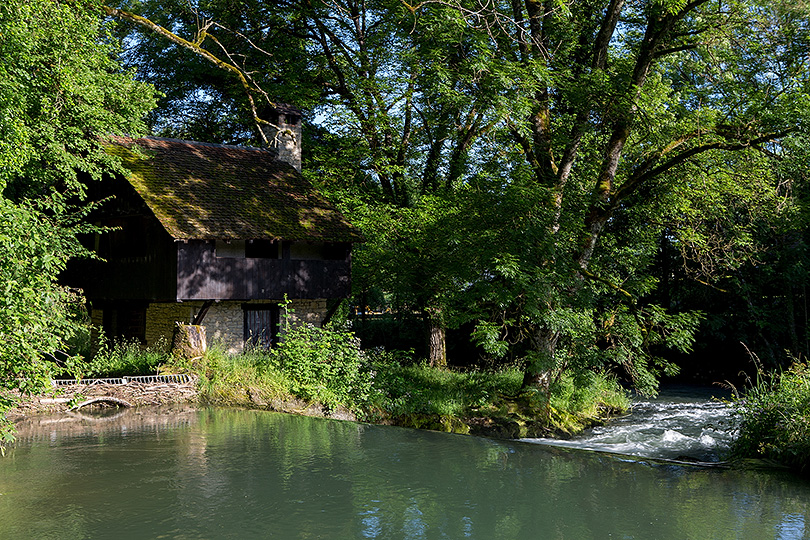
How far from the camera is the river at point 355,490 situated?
7.33 meters

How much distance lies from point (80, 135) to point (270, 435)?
853 centimetres

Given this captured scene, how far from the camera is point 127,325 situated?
2161 centimetres

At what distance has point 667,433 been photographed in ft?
52.0

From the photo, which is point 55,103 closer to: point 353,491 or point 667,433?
point 353,491

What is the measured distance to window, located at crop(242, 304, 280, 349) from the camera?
67.3 feet

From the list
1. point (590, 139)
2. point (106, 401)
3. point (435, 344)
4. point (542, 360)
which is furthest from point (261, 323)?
point (590, 139)

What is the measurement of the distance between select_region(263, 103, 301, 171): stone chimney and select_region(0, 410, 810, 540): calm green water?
473 inches

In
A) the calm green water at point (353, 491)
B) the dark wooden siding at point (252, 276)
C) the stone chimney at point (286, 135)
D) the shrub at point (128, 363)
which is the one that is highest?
the stone chimney at point (286, 135)

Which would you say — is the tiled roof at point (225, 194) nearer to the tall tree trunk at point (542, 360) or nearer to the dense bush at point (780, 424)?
the tall tree trunk at point (542, 360)

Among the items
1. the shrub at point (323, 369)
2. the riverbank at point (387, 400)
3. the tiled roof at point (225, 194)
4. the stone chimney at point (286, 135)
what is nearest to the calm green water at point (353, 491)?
the riverbank at point (387, 400)

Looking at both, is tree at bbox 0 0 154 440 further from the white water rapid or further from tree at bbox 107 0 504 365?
the white water rapid

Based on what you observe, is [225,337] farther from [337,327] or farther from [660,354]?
[660,354]

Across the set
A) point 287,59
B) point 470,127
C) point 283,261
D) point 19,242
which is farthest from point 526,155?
point 19,242

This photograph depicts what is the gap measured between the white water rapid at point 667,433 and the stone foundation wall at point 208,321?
879cm
